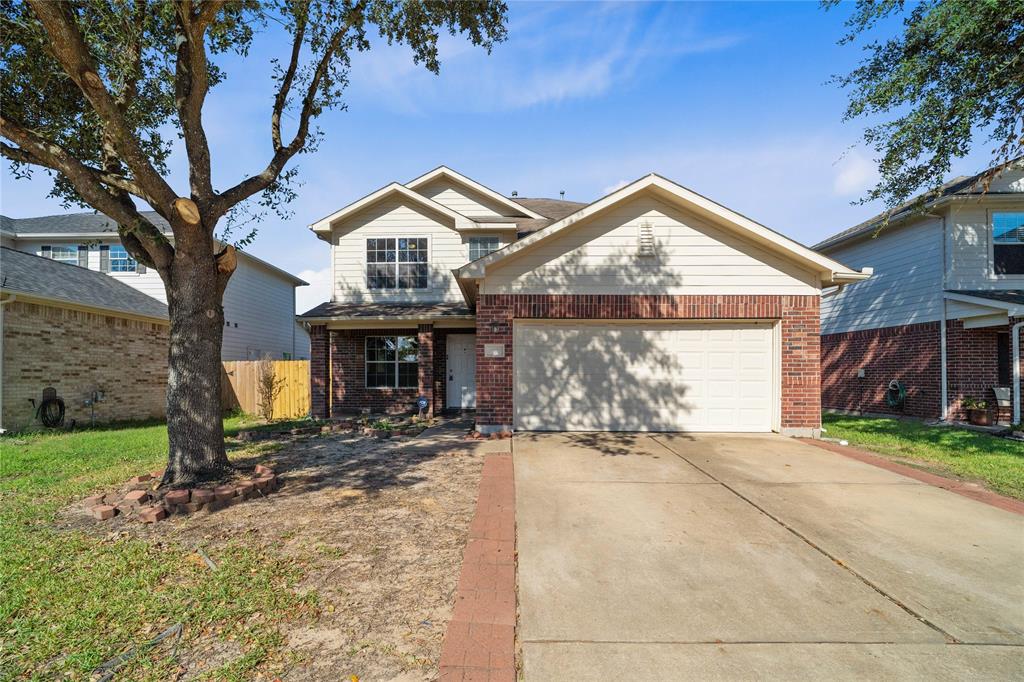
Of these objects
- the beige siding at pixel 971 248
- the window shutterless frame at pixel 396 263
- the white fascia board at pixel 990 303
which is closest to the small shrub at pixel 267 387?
the window shutterless frame at pixel 396 263

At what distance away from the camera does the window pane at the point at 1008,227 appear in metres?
11.8

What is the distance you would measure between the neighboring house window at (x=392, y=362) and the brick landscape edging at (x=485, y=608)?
946 cm

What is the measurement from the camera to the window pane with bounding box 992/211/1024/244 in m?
11.8

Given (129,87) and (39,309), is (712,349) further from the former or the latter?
(39,309)

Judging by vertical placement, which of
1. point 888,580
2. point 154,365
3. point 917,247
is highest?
point 917,247

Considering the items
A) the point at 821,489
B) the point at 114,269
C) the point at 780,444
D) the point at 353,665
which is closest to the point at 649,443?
the point at 780,444

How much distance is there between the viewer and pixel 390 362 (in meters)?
14.0

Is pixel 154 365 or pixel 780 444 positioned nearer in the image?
pixel 780 444

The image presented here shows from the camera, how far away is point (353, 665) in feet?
8.15

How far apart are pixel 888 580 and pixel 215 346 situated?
7.29 metres

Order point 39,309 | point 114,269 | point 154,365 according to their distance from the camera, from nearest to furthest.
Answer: point 39,309 < point 154,365 < point 114,269

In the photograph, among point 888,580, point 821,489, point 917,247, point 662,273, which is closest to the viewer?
point 888,580

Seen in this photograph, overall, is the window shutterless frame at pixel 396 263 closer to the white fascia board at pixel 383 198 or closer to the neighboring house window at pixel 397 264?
the neighboring house window at pixel 397 264

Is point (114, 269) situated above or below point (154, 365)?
above
